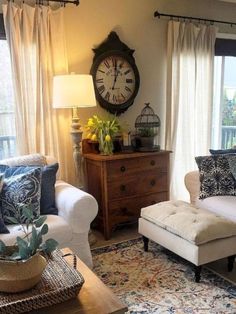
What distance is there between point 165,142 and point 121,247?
1.46 m

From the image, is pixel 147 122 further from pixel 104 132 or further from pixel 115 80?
pixel 104 132

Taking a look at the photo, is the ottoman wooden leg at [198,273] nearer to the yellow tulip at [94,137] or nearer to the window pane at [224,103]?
the yellow tulip at [94,137]

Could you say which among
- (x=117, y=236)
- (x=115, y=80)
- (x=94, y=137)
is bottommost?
(x=117, y=236)

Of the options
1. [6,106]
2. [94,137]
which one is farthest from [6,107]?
[94,137]

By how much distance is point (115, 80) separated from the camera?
141 inches

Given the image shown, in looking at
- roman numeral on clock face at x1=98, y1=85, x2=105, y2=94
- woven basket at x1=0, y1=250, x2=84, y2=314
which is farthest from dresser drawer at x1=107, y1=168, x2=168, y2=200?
woven basket at x1=0, y1=250, x2=84, y2=314

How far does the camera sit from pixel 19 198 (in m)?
2.40

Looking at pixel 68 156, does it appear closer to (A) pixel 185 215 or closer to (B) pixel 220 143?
(A) pixel 185 215

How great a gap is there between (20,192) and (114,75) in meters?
1.78

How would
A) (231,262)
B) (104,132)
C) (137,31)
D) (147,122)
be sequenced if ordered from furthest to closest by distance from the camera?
1. (147,122)
2. (137,31)
3. (104,132)
4. (231,262)

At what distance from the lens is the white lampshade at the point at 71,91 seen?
289 cm

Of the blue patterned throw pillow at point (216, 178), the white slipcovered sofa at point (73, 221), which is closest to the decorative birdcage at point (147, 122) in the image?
the blue patterned throw pillow at point (216, 178)

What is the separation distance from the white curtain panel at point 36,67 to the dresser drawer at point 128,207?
2.60ft

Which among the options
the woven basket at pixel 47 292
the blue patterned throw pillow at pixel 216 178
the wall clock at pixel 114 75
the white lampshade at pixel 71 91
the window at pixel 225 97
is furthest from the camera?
the window at pixel 225 97
